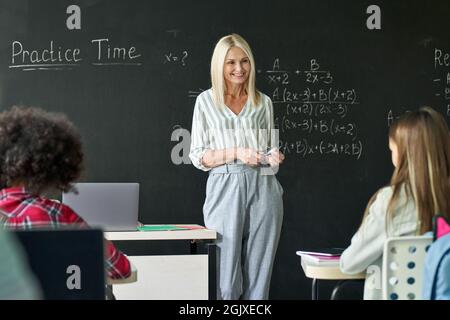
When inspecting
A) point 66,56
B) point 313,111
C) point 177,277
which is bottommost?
point 177,277

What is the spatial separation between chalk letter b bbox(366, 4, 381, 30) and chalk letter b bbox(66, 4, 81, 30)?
6.77ft

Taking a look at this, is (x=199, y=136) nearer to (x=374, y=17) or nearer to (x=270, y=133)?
(x=270, y=133)

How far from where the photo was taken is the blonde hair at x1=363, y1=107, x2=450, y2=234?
2.69 metres

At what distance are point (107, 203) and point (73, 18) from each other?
7.13 feet

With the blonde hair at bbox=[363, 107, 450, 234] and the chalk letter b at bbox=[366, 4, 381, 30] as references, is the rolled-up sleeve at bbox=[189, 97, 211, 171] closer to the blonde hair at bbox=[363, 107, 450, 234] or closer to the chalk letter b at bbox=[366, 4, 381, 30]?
the blonde hair at bbox=[363, 107, 450, 234]

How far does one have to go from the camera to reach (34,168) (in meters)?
2.34

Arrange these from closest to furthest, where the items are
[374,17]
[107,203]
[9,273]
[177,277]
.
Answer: [9,273] → [107,203] → [177,277] → [374,17]

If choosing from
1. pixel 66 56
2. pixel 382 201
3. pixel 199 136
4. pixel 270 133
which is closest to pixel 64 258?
pixel 382 201

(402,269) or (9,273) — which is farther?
(402,269)

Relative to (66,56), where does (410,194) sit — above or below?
below

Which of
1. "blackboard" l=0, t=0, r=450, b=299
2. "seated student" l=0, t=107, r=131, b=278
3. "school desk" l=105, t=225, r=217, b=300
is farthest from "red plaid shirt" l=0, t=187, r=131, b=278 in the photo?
"blackboard" l=0, t=0, r=450, b=299

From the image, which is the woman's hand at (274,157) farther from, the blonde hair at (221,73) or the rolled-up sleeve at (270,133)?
the blonde hair at (221,73)
